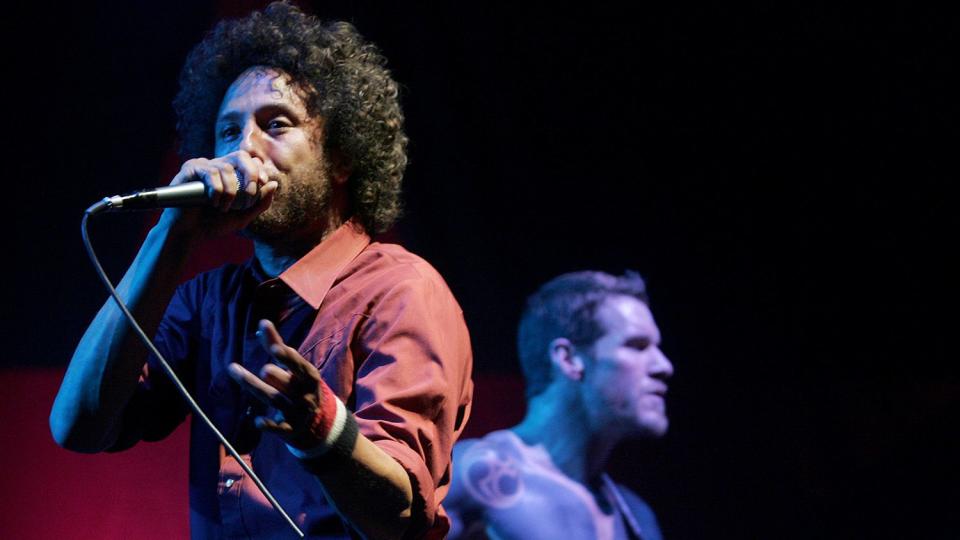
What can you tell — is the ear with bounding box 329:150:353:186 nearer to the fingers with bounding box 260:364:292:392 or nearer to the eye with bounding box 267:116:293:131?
the eye with bounding box 267:116:293:131

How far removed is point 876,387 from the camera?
2900 millimetres

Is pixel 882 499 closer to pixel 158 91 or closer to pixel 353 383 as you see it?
pixel 353 383

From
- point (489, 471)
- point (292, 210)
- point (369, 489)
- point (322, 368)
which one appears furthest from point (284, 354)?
point (489, 471)

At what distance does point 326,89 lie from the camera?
1.80m

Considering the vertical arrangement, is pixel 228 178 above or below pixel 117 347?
above

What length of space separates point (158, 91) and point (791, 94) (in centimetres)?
191

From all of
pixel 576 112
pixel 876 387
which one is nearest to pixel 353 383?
pixel 576 112

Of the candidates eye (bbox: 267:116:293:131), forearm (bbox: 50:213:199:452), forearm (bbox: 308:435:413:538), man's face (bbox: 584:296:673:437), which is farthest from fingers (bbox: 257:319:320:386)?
man's face (bbox: 584:296:673:437)

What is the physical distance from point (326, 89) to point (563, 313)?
1302 mm

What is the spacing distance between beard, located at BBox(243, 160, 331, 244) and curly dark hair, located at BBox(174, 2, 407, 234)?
5.1 inches

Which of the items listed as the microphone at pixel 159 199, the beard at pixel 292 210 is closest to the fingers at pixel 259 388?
the microphone at pixel 159 199

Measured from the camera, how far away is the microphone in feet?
4.02

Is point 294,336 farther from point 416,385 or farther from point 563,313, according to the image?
point 563,313

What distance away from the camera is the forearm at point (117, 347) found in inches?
54.0
